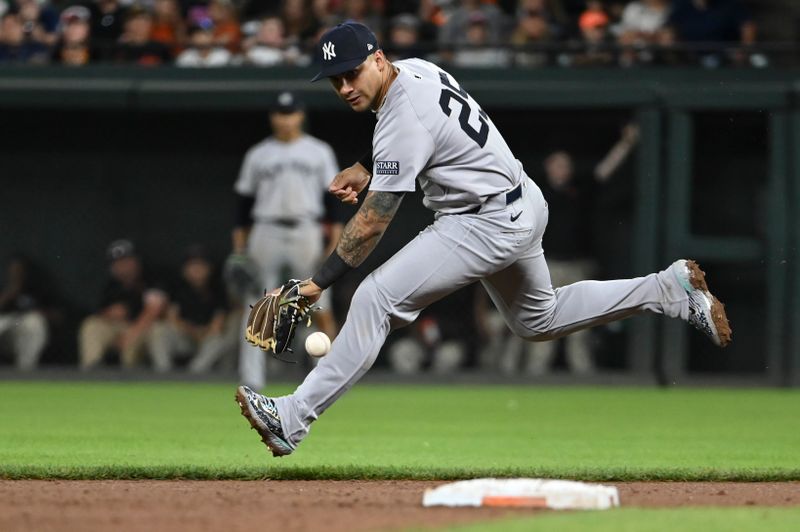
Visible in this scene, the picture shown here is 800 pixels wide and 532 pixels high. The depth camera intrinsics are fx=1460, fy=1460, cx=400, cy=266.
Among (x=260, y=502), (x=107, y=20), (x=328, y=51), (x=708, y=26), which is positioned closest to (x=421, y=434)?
(x=260, y=502)

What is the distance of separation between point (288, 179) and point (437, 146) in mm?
4685

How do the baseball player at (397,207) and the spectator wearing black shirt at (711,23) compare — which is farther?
the spectator wearing black shirt at (711,23)

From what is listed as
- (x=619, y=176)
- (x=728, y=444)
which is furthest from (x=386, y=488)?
(x=619, y=176)

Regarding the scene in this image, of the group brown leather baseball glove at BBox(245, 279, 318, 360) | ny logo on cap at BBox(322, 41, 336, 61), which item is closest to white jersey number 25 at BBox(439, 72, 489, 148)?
ny logo on cap at BBox(322, 41, 336, 61)

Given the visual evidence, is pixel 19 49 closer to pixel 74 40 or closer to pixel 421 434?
pixel 74 40

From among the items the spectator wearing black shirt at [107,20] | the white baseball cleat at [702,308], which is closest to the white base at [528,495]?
the white baseball cleat at [702,308]

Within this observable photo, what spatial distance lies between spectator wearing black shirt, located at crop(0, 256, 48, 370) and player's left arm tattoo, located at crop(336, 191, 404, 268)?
7.17 metres

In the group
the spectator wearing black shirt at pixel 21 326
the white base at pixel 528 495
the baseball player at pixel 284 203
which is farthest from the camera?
the spectator wearing black shirt at pixel 21 326

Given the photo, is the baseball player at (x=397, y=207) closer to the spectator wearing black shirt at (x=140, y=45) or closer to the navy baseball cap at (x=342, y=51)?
the navy baseball cap at (x=342, y=51)

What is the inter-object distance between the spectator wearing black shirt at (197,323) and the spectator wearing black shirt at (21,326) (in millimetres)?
997

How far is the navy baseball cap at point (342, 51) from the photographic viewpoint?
578 cm

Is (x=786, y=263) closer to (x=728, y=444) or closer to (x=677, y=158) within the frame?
(x=677, y=158)

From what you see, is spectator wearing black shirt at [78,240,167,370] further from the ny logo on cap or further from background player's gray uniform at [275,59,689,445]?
the ny logo on cap

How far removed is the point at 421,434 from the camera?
8.28 m
